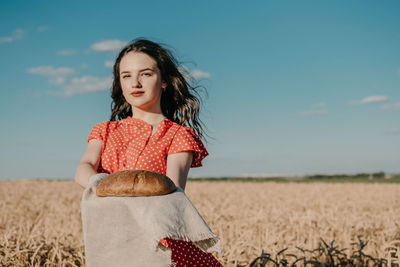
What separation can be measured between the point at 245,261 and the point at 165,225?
2.65 m

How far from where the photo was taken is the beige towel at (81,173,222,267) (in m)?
1.72

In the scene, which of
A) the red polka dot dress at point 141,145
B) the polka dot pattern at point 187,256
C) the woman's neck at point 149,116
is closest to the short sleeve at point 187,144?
the red polka dot dress at point 141,145

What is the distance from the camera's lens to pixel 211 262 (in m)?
2.26

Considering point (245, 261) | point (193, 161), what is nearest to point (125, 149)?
point (193, 161)

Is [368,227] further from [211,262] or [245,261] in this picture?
[211,262]

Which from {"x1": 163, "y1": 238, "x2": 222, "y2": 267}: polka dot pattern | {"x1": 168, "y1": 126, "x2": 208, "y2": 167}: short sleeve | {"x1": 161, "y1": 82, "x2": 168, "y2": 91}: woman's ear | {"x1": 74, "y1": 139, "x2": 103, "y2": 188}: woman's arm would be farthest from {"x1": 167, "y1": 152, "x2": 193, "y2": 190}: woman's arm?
{"x1": 161, "y1": 82, "x2": 168, "y2": 91}: woman's ear

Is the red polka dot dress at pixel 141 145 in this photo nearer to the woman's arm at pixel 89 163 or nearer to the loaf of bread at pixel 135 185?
the woman's arm at pixel 89 163

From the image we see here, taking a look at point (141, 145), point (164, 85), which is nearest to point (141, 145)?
point (141, 145)

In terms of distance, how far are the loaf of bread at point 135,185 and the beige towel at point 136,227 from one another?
0.03 metres

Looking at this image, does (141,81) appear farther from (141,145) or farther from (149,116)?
(141,145)

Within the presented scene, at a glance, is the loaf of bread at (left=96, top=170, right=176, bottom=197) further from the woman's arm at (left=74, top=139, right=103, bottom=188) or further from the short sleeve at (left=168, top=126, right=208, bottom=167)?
the short sleeve at (left=168, top=126, right=208, bottom=167)

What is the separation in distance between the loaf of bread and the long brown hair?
4.00ft

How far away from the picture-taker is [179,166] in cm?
235

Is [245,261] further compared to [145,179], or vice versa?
[245,261]
